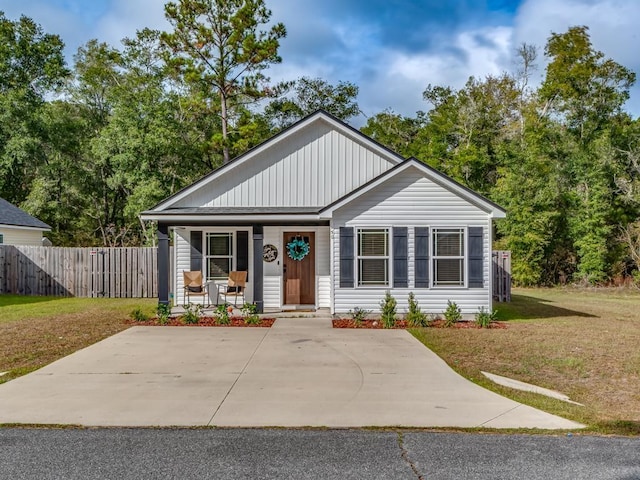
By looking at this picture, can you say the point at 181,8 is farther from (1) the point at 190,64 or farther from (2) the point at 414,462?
(2) the point at 414,462

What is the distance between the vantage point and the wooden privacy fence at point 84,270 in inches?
679

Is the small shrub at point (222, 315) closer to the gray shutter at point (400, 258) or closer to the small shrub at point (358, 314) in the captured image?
the small shrub at point (358, 314)

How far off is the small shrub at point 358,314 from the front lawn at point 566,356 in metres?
1.45

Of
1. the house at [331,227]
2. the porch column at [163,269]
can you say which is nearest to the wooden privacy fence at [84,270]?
the house at [331,227]

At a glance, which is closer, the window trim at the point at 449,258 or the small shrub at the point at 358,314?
the small shrub at the point at 358,314

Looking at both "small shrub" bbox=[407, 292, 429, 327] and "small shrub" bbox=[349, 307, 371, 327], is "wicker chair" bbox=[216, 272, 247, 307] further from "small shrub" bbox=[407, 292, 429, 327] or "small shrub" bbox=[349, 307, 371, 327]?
"small shrub" bbox=[407, 292, 429, 327]

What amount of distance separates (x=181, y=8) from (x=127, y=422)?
86.8 ft

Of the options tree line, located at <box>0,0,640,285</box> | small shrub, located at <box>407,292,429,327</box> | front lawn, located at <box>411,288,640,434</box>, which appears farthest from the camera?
tree line, located at <box>0,0,640,285</box>

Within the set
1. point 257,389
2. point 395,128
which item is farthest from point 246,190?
point 395,128

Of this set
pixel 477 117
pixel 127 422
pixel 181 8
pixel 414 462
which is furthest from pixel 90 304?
pixel 477 117

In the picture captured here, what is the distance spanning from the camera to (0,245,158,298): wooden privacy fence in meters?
17.2

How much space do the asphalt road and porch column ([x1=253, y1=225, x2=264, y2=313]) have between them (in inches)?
307

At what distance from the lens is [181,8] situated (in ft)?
85.3

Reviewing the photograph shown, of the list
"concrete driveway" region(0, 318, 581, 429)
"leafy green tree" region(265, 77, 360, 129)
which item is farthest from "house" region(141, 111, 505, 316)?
"leafy green tree" region(265, 77, 360, 129)
